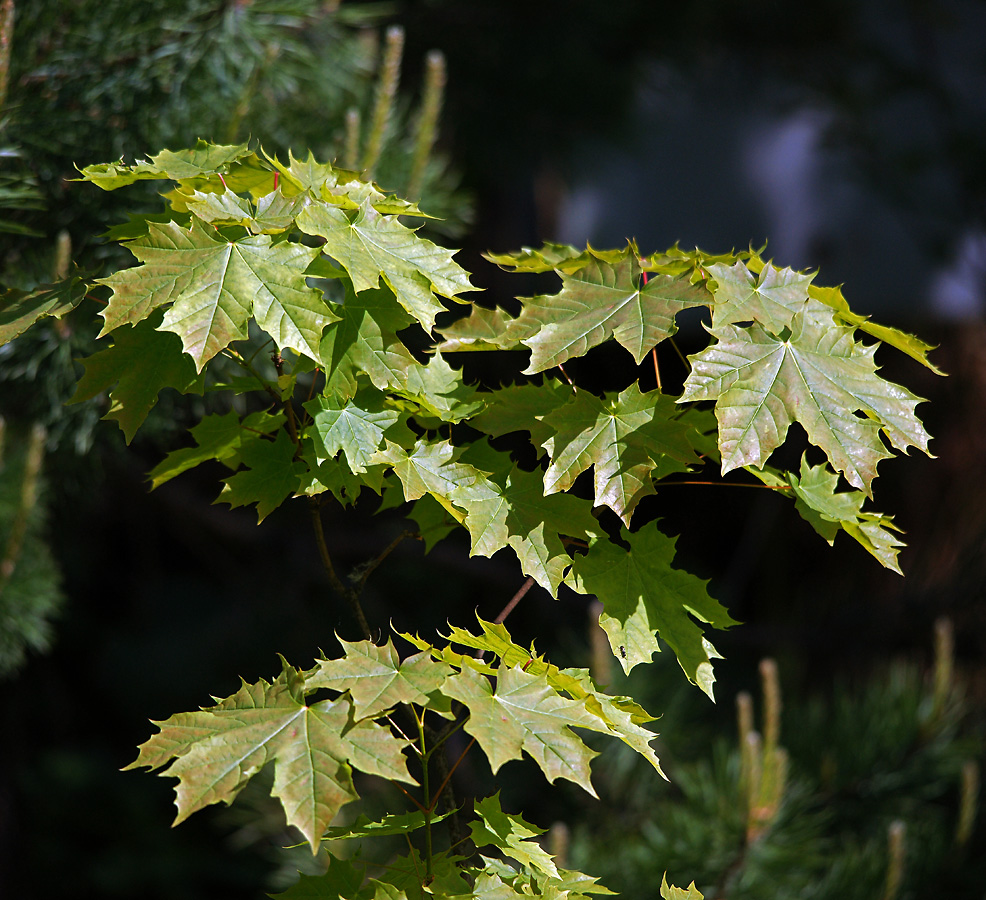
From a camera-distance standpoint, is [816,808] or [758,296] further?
[816,808]

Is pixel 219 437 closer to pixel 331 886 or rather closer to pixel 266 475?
pixel 266 475

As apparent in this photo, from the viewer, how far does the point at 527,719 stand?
0.45m

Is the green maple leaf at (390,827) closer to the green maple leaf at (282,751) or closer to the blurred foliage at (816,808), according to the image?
the green maple leaf at (282,751)

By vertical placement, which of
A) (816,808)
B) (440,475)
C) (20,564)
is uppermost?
(440,475)

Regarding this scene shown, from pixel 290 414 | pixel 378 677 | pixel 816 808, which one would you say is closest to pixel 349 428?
pixel 290 414

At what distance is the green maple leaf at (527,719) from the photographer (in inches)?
16.9

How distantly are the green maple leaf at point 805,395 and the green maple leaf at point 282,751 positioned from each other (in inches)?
9.4

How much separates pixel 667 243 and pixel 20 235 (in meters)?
1.58

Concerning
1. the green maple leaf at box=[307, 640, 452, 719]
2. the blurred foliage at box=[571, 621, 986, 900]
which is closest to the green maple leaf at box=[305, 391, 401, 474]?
the green maple leaf at box=[307, 640, 452, 719]

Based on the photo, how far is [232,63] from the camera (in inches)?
35.5

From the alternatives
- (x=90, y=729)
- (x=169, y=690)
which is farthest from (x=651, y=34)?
(x=90, y=729)

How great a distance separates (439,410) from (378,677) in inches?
6.8

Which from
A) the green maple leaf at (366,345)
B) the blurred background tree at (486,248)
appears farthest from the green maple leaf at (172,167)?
the blurred background tree at (486,248)

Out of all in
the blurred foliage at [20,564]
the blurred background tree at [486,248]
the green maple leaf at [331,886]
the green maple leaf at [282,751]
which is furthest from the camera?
the blurred foliage at [20,564]
